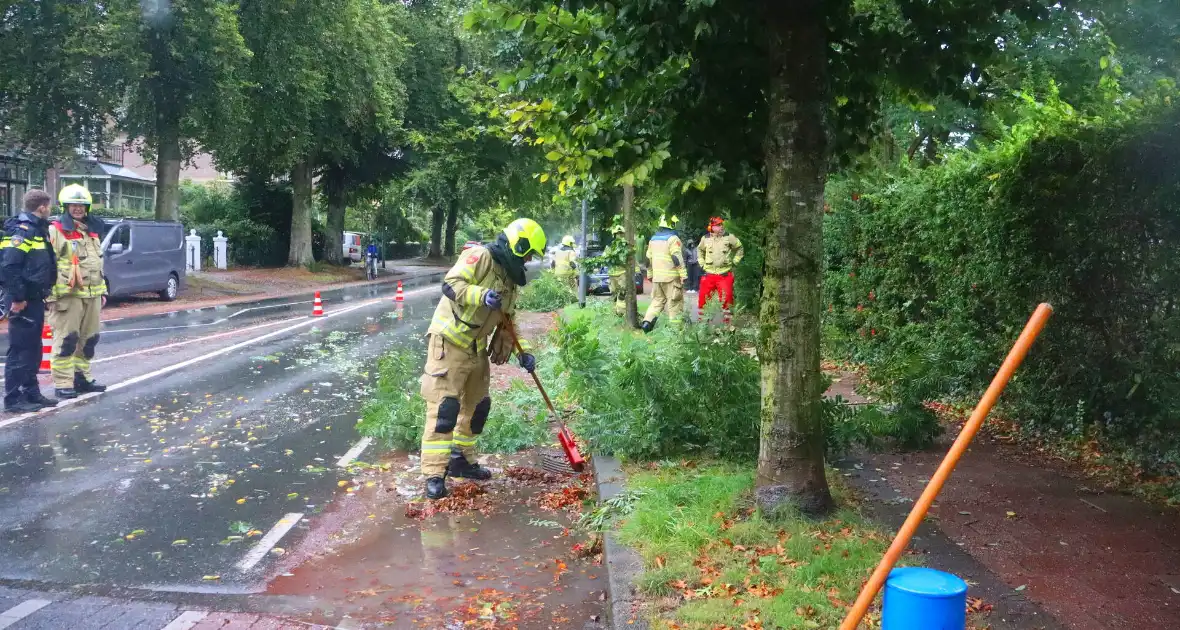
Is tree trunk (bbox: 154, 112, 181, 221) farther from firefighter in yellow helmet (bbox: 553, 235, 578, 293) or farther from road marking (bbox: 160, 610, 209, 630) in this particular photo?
road marking (bbox: 160, 610, 209, 630)

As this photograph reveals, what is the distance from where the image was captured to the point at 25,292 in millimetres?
8422

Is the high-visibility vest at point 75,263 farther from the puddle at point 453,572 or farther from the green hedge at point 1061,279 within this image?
the green hedge at point 1061,279

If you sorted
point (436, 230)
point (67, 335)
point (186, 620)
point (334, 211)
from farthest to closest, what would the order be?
point (436, 230)
point (334, 211)
point (67, 335)
point (186, 620)

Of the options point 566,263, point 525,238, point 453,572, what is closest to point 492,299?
point 525,238

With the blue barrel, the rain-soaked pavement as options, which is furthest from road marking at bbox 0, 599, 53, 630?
the blue barrel

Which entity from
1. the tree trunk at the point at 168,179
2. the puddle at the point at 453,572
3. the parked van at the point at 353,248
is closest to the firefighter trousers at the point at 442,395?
the puddle at the point at 453,572

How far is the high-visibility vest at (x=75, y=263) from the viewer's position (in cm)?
889

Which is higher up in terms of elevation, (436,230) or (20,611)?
(436,230)

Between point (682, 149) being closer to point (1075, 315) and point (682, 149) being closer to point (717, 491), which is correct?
point (717, 491)

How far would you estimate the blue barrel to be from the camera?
9.09ft

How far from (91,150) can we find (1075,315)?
24.7 metres

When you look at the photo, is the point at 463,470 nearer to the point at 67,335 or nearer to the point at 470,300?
the point at 470,300

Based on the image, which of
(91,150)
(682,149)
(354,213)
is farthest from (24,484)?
(354,213)

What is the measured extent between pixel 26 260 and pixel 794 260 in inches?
282
